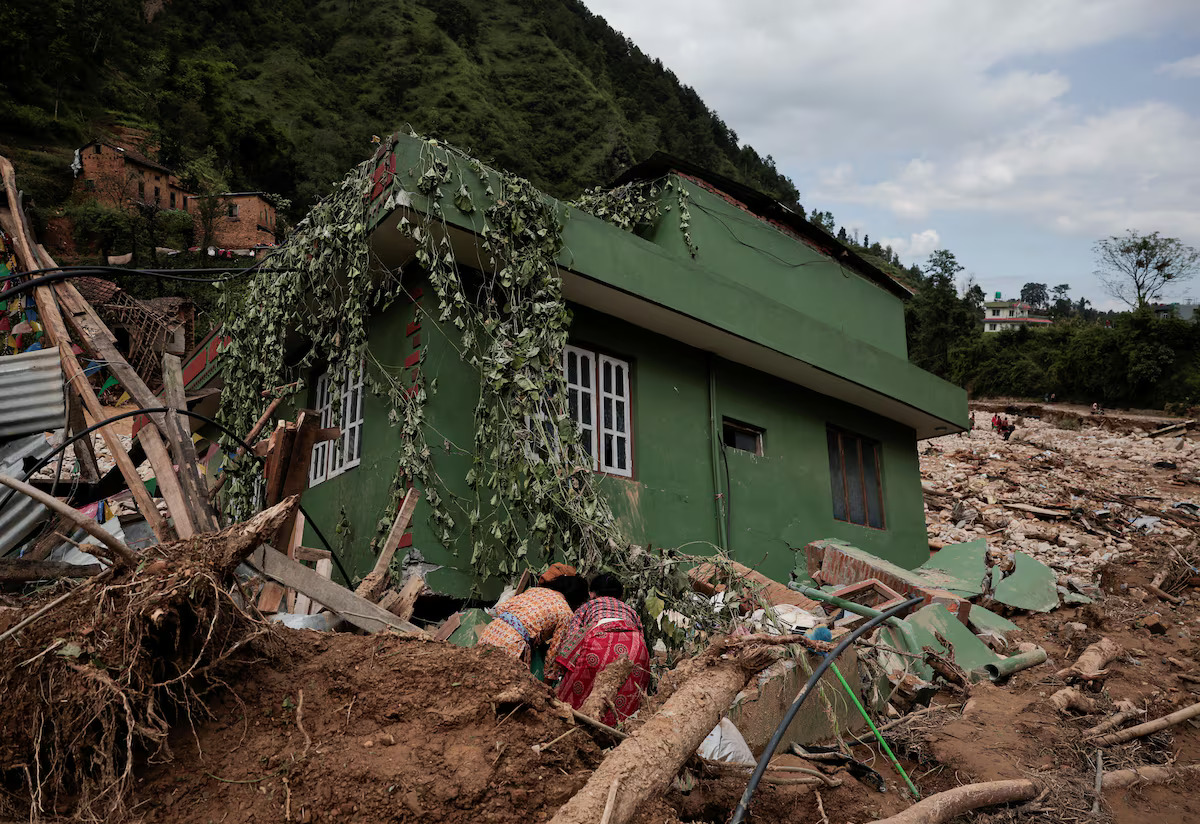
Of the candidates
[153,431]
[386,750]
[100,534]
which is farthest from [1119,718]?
[153,431]

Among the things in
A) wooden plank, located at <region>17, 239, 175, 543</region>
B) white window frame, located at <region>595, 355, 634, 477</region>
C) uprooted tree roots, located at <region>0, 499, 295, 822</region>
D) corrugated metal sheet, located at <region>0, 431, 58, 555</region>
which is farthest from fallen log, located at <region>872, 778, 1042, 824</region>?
corrugated metal sheet, located at <region>0, 431, 58, 555</region>

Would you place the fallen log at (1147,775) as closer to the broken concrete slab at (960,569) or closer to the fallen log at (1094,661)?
the fallen log at (1094,661)

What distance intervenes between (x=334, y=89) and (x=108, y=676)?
75.8m

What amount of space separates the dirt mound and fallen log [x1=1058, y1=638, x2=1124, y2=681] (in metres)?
4.65

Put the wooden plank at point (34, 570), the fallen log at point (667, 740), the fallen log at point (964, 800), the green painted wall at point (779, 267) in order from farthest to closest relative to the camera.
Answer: the green painted wall at point (779, 267), the wooden plank at point (34, 570), the fallen log at point (964, 800), the fallen log at point (667, 740)

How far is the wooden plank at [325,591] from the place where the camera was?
11.6 ft

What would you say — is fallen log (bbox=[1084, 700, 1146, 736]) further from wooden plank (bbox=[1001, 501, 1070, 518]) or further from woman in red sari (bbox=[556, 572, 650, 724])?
wooden plank (bbox=[1001, 501, 1070, 518])

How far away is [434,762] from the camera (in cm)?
259

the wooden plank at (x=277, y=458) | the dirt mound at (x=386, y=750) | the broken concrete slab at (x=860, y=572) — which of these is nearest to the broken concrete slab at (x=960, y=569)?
the broken concrete slab at (x=860, y=572)

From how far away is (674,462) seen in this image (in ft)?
26.7

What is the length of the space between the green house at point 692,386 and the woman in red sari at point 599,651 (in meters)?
2.25

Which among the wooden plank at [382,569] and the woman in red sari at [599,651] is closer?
the woman in red sari at [599,651]

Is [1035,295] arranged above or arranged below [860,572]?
above

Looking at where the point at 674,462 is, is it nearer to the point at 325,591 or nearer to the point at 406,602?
the point at 406,602
